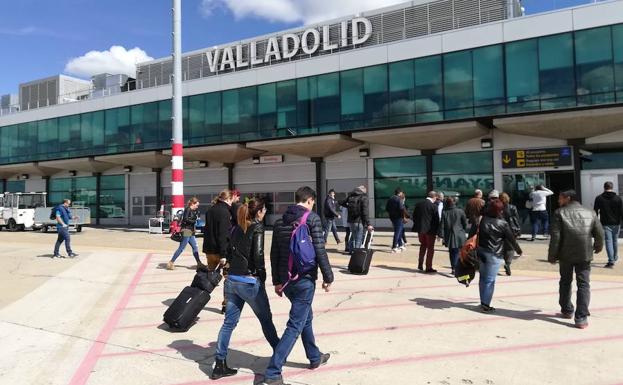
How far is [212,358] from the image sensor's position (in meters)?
4.75

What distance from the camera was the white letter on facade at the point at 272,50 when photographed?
27.0 meters

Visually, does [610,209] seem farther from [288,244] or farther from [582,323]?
[288,244]

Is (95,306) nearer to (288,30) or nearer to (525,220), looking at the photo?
(525,220)

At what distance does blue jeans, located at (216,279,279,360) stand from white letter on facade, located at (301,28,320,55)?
23.3m

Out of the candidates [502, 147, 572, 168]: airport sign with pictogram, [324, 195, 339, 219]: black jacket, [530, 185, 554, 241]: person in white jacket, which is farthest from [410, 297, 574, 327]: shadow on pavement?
[502, 147, 572, 168]: airport sign with pictogram

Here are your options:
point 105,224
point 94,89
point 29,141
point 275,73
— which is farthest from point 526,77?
point 29,141

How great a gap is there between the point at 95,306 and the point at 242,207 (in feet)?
14.1

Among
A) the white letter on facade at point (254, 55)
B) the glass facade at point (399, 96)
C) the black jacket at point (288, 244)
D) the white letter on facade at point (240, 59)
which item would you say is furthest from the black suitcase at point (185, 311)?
the white letter on facade at point (240, 59)

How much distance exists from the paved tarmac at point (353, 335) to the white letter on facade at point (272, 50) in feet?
66.2

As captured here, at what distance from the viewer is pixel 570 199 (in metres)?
5.88

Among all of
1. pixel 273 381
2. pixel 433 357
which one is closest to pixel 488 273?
pixel 433 357

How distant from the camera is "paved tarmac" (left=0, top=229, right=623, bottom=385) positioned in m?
4.27

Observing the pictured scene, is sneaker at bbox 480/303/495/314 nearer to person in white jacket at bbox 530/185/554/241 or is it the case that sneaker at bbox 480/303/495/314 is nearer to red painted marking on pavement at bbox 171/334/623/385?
red painted marking on pavement at bbox 171/334/623/385

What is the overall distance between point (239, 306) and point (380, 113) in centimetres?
1907
